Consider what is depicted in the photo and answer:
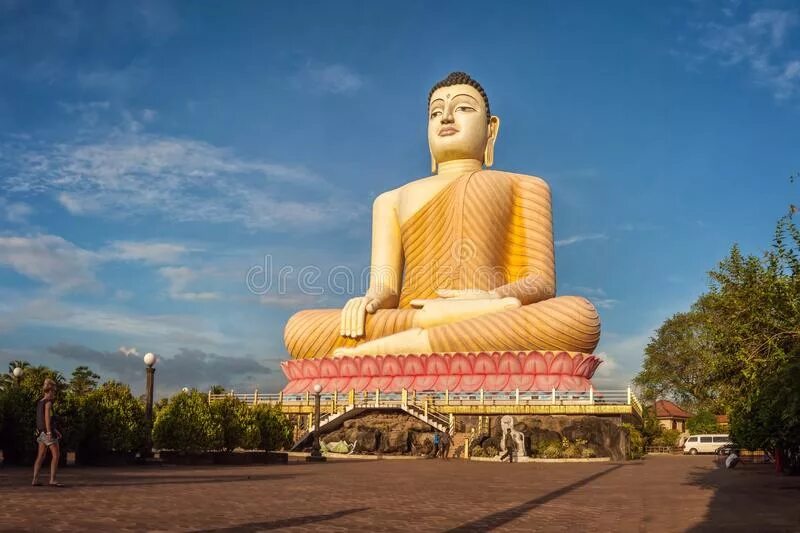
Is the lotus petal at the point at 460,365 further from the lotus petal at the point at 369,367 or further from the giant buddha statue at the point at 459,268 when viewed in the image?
the lotus petal at the point at 369,367

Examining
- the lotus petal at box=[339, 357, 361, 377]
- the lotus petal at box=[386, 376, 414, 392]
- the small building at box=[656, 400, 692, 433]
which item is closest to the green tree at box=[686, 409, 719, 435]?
the small building at box=[656, 400, 692, 433]

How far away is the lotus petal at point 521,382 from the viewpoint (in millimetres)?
28047

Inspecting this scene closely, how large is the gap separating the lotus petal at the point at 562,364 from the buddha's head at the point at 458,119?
10.9 m

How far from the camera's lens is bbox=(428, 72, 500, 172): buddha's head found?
112 feet

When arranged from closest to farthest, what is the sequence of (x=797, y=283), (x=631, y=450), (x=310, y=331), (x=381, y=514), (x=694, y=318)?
1. (x=381, y=514)
2. (x=797, y=283)
3. (x=631, y=450)
4. (x=310, y=331)
5. (x=694, y=318)

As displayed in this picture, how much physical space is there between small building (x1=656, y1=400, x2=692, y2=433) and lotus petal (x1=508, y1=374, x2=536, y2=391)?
1160 inches

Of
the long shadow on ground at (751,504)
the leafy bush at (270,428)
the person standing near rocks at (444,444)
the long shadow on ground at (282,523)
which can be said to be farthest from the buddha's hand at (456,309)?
the long shadow on ground at (282,523)

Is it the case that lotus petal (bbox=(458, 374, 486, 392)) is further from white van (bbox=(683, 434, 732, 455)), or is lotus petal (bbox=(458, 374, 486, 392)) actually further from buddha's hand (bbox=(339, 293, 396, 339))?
white van (bbox=(683, 434, 732, 455))

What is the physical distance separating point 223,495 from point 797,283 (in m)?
8.10

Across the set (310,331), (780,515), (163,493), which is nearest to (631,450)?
(310,331)

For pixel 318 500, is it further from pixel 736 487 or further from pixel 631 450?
pixel 631 450

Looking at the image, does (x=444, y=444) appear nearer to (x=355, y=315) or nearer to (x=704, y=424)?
(x=355, y=315)

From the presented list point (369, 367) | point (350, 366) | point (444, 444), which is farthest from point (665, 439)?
point (444, 444)

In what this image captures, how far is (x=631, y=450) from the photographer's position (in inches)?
1044
